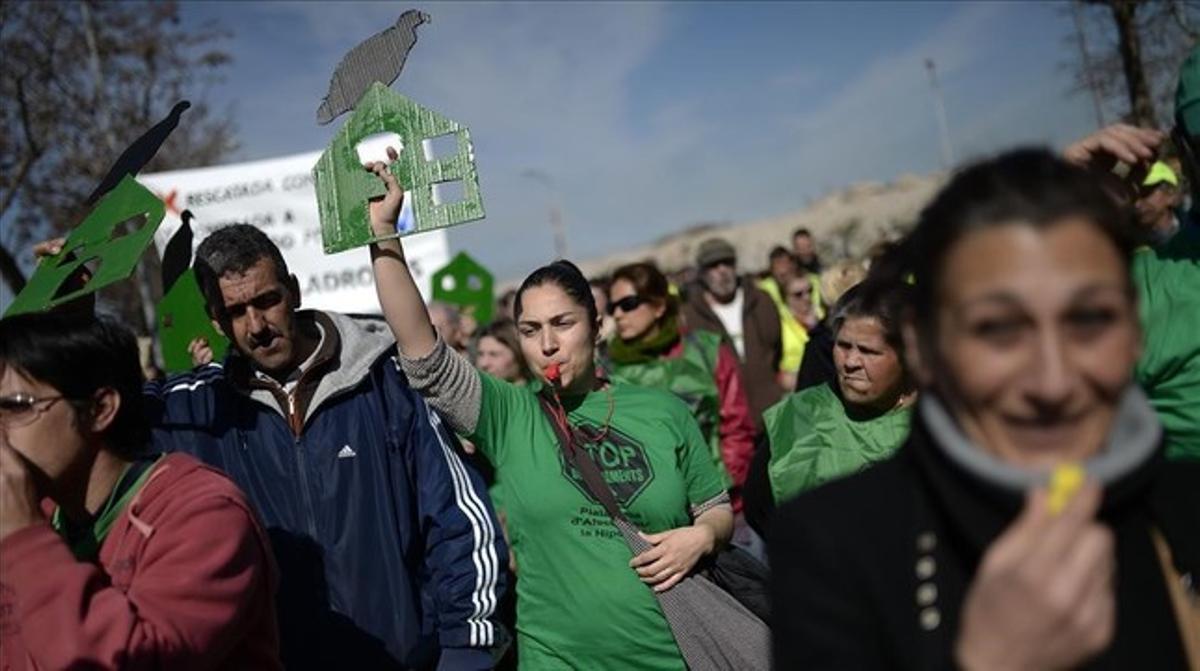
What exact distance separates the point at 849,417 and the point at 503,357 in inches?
114

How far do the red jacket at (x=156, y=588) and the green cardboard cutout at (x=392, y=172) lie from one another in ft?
2.91

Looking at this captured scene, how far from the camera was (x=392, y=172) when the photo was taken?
2812mm

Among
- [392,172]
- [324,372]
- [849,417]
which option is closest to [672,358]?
[849,417]

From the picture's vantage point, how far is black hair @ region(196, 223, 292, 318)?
3162 mm

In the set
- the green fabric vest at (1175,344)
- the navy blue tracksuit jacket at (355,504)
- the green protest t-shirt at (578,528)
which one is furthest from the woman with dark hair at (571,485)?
the green fabric vest at (1175,344)

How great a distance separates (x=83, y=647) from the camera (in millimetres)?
1810

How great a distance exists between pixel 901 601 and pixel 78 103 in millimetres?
15438

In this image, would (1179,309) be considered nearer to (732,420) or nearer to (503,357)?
(732,420)

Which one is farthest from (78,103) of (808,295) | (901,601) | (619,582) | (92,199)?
(901,601)

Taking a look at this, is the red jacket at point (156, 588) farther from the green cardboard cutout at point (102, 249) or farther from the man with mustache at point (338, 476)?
the man with mustache at point (338, 476)

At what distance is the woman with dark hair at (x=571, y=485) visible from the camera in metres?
2.87

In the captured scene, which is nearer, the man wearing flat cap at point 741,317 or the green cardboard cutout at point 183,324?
the green cardboard cutout at point 183,324

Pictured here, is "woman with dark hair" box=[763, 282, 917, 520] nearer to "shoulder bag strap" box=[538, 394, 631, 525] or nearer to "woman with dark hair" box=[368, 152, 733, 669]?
"woman with dark hair" box=[368, 152, 733, 669]

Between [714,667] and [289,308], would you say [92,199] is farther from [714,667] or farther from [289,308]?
[714,667]
